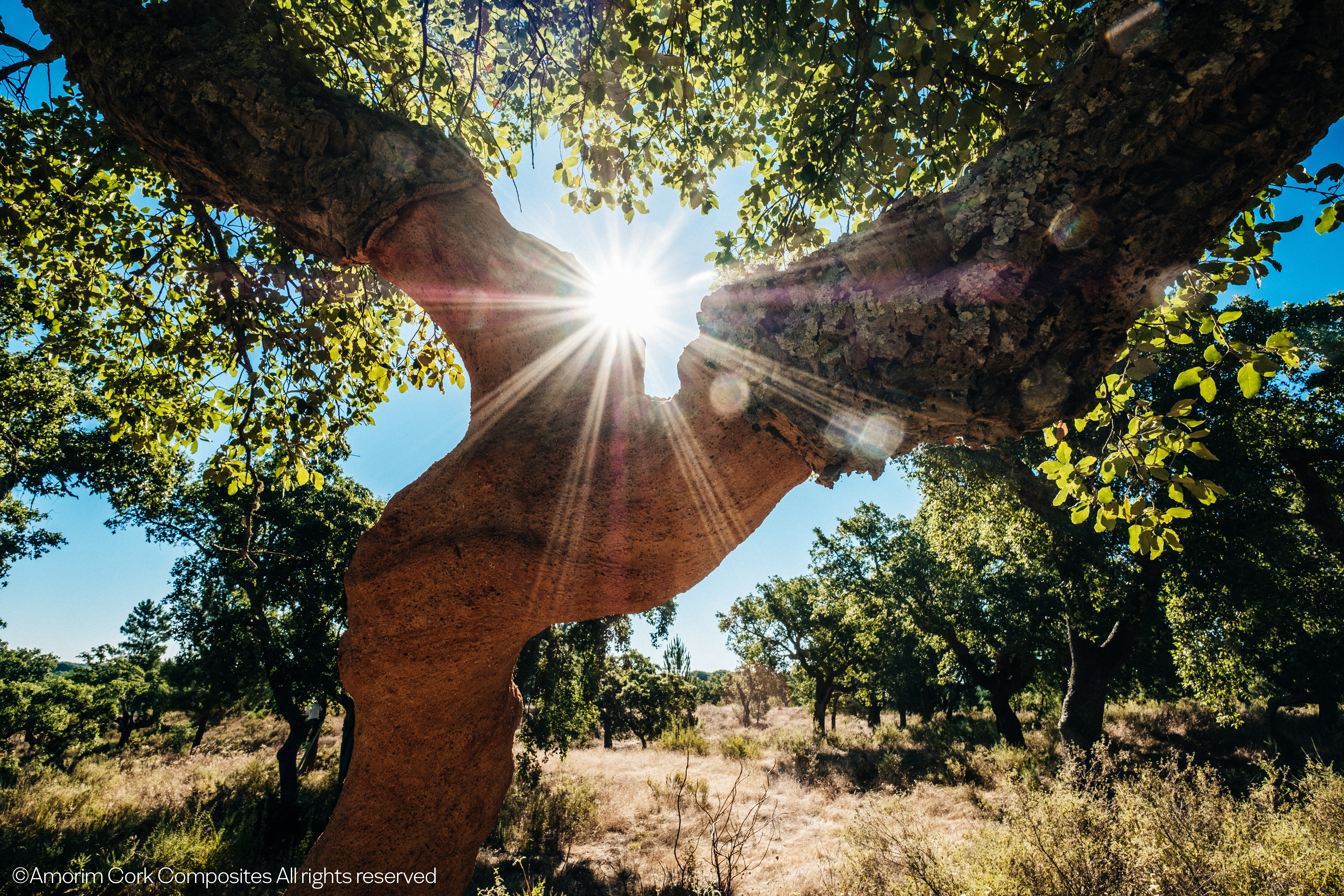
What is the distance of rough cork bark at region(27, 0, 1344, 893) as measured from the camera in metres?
1.41

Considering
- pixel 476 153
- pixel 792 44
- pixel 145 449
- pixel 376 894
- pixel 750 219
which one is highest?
pixel 476 153

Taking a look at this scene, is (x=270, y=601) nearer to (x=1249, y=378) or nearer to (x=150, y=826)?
(x=150, y=826)

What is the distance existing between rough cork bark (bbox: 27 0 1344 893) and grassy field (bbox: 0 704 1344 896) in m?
5.76

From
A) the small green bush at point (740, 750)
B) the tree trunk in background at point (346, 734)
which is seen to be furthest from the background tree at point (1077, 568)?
the tree trunk in background at point (346, 734)

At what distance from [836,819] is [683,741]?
10.7 m

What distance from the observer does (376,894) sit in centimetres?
184

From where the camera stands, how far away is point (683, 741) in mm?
20484

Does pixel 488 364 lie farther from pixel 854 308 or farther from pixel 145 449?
pixel 145 449

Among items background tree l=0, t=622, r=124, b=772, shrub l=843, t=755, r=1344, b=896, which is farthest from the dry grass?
background tree l=0, t=622, r=124, b=772

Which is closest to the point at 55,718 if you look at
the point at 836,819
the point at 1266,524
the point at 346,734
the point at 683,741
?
the point at 346,734

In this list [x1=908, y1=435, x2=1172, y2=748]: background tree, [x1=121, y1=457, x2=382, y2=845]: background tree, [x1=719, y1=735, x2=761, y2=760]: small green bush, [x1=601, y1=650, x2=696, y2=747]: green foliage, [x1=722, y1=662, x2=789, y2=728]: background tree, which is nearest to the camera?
[x1=908, y1=435, x2=1172, y2=748]: background tree

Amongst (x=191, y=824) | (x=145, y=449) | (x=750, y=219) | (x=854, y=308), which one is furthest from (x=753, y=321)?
(x=191, y=824)

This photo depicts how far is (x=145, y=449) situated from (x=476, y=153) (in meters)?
4.18

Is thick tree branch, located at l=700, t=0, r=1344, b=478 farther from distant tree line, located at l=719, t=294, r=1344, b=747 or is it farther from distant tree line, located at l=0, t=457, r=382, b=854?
distant tree line, located at l=0, t=457, r=382, b=854
